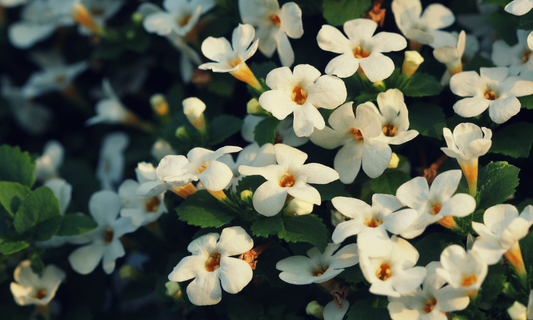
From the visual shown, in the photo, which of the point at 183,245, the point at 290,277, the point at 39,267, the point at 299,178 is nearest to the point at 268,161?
the point at 299,178

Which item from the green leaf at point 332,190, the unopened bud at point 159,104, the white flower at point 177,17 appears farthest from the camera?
the unopened bud at point 159,104

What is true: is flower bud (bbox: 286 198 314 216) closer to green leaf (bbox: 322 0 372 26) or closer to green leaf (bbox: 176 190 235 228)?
green leaf (bbox: 176 190 235 228)

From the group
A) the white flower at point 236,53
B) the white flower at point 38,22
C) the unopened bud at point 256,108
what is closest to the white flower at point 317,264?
the unopened bud at point 256,108

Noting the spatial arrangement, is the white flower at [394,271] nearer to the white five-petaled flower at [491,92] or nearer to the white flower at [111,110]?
the white five-petaled flower at [491,92]

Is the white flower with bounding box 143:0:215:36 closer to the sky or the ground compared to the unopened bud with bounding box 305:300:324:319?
closer to the sky

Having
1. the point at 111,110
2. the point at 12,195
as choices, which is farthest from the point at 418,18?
the point at 12,195

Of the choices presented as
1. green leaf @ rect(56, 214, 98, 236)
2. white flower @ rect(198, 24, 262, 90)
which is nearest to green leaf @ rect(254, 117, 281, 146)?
white flower @ rect(198, 24, 262, 90)

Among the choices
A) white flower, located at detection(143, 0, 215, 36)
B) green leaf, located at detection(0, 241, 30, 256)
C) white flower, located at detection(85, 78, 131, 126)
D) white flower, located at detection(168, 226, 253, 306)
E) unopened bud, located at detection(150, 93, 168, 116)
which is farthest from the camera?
white flower, located at detection(85, 78, 131, 126)
